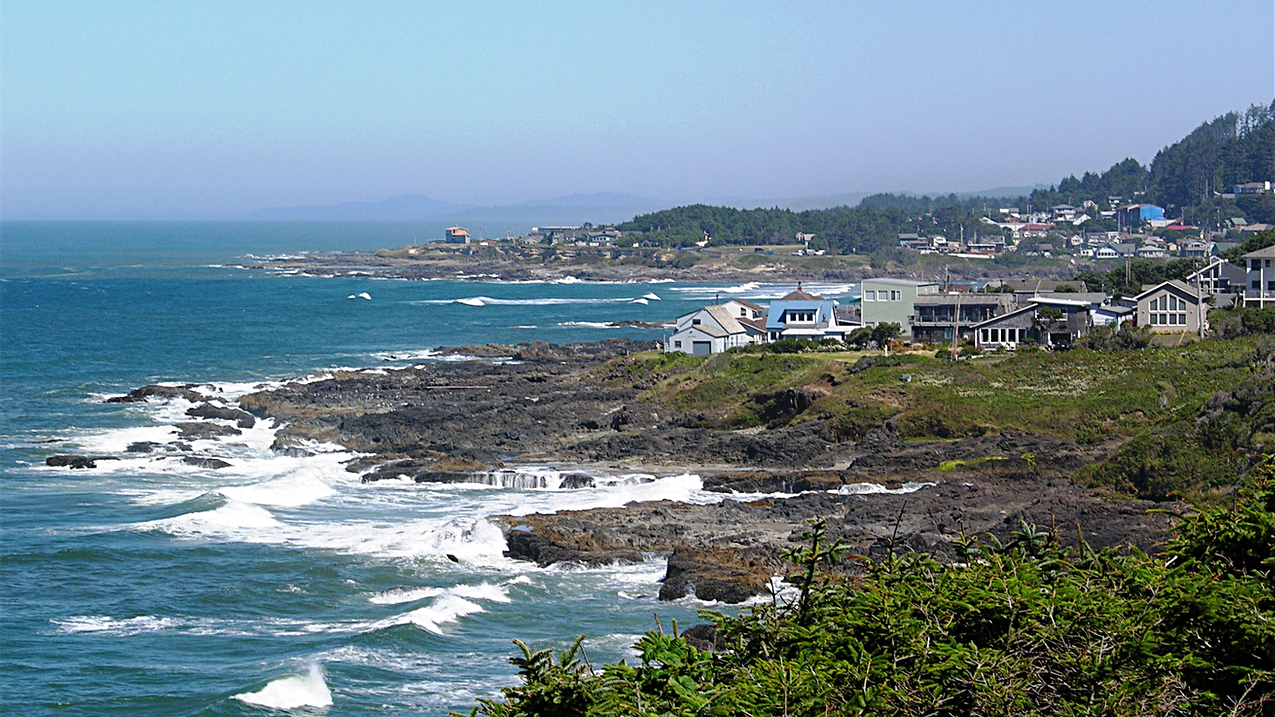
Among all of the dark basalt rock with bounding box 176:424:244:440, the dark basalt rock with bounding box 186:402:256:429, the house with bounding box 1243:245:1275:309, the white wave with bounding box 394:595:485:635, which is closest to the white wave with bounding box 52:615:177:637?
the white wave with bounding box 394:595:485:635

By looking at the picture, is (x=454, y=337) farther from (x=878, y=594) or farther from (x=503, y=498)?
(x=878, y=594)

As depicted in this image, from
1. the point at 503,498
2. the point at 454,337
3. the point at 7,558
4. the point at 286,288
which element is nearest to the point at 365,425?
the point at 503,498

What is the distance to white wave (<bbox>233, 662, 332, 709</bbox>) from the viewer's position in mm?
16906

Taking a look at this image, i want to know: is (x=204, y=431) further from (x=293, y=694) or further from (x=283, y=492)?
(x=293, y=694)

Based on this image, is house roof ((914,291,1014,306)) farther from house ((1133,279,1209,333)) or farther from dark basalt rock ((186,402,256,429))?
dark basalt rock ((186,402,256,429))

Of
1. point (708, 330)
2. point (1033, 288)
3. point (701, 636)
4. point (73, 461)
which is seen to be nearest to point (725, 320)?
point (708, 330)

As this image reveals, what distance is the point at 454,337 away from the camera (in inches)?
2682

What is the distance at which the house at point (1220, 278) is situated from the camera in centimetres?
4856

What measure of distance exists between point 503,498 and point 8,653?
1194 centimetres

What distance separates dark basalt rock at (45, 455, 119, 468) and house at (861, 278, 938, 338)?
28.8 metres

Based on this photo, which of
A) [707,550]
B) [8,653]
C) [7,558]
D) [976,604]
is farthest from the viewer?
[7,558]

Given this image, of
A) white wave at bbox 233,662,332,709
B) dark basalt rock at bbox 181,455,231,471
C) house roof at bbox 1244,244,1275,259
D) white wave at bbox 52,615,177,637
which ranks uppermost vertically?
house roof at bbox 1244,244,1275,259

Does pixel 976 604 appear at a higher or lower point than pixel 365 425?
higher

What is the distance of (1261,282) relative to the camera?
4584cm
